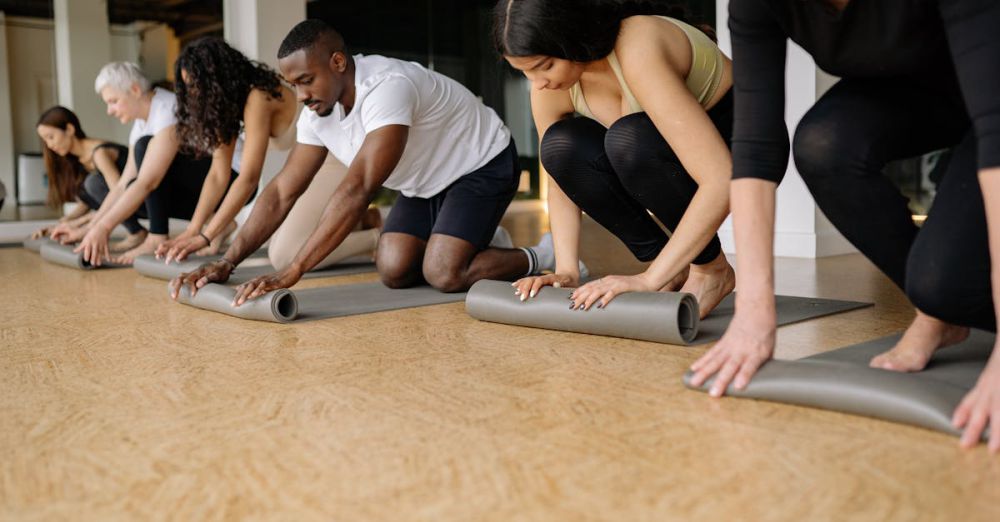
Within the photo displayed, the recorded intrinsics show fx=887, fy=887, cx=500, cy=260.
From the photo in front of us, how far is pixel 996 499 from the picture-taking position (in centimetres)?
94

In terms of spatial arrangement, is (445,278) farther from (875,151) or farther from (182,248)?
(875,151)

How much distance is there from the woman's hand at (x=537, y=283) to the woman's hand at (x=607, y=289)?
0.16 metres

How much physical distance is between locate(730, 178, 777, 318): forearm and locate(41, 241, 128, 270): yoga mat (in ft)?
10.2

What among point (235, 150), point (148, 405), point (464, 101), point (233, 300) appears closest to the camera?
point (148, 405)

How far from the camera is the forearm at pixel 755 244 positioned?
4.38ft

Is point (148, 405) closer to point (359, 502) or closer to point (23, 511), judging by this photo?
point (23, 511)

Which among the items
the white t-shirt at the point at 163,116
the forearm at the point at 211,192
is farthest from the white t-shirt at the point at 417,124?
the white t-shirt at the point at 163,116

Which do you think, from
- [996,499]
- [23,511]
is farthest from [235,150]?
[996,499]

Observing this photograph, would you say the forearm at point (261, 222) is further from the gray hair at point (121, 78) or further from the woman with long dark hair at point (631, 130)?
the gray hair at point (121, 78)

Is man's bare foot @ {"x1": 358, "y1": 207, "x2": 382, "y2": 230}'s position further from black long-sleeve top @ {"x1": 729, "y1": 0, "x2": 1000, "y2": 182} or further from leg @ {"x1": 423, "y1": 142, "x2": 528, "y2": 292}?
black long-sleeve top @ {"x1": 729, "y1": 0, "x2": 1000, "y2": 182}

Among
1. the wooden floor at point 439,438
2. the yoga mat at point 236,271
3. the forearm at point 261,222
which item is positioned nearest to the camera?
the wooden floor at point 439,438

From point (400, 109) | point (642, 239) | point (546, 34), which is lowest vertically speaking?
point (642, 239)

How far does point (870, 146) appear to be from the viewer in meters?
1.47

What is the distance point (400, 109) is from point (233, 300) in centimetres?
67
